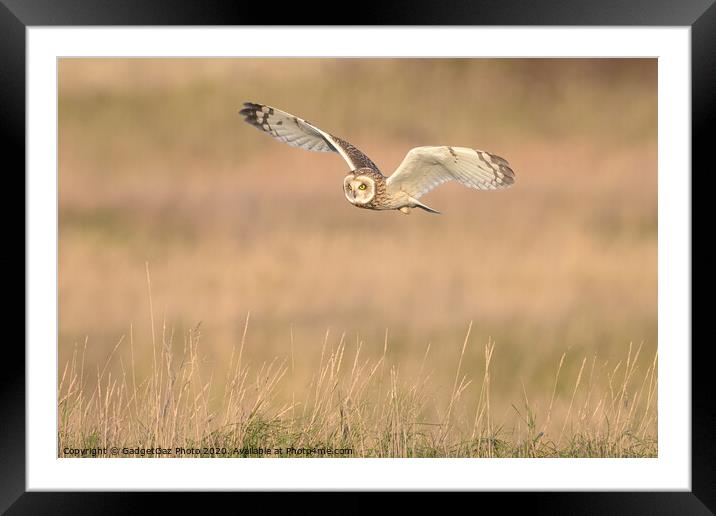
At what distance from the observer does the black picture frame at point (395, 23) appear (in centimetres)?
455

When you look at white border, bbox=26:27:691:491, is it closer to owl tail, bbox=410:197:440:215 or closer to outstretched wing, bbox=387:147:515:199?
outstretched wing, bbox=387:147:515:199

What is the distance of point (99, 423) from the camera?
5.05 meters

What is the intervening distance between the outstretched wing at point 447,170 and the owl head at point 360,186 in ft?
0.36

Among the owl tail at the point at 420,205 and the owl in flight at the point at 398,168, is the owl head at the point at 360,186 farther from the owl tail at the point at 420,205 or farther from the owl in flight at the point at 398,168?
the owl tail at the point at 420,205

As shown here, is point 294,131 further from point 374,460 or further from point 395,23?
point 374,460

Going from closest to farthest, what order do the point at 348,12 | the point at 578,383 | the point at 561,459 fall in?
the point at 348,12 < the point at 561,459 < the point at 578,383

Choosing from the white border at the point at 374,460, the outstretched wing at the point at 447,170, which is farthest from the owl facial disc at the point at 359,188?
the white border at the point at 374,460

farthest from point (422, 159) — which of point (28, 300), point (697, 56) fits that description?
point (28, 300)

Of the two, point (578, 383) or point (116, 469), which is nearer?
point (116, 469)

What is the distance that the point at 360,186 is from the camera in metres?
5.18

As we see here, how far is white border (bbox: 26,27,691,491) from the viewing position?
475cm

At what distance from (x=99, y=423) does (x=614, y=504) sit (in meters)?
2.73

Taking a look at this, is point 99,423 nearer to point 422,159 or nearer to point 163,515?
point 163,515

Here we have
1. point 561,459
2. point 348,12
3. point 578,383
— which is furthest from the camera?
point 578,383
